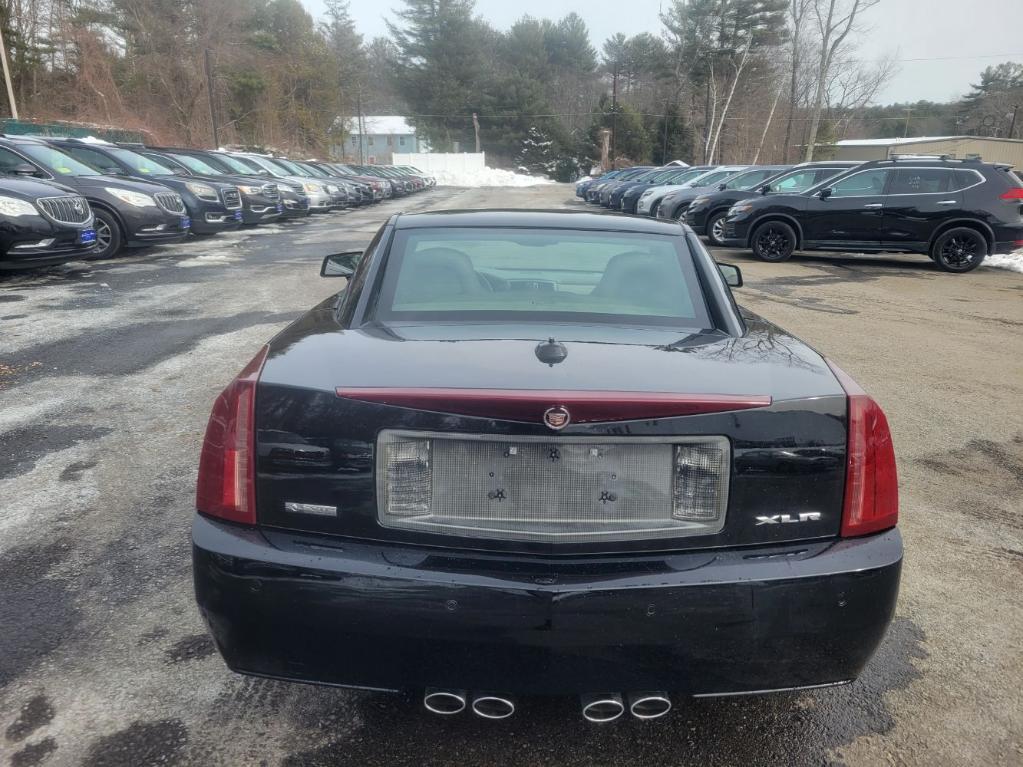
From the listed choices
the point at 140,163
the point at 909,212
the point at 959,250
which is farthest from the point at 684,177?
the point at 140,163

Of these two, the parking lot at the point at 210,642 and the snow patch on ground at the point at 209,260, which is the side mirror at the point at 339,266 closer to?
the parking lot at the point at 210,642

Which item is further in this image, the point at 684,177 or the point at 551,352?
the point at 684,177

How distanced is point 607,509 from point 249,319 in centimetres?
696

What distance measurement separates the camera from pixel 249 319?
823cm

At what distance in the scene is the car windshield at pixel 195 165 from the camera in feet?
57.9

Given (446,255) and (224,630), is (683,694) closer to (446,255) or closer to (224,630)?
(224,630)

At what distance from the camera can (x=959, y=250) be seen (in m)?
13.4

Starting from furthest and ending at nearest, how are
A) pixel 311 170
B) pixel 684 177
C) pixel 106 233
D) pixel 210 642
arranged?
1. pixel 311 170
2. pixel 684 177
3. pixel 106 233
4. pixel 210 642

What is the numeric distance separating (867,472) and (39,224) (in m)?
10.3

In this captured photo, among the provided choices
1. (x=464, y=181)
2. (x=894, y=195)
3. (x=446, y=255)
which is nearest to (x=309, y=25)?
(x=464, y=181)

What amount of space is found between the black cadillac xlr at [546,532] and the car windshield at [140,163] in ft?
47.1

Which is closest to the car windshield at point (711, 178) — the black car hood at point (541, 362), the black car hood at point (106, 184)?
the black car hood at point (106, 184)

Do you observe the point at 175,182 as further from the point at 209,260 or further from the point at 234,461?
the point at 234,461

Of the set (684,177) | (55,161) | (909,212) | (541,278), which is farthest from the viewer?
(684,177)
